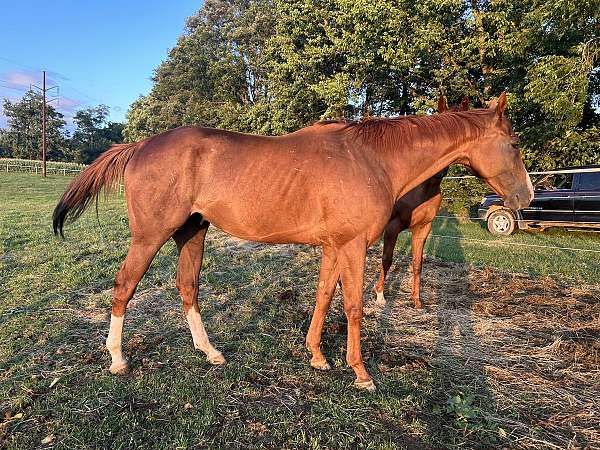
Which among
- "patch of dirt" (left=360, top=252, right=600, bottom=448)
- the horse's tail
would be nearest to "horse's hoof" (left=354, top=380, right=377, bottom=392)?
"patch of dirt" (left=360, top=252, right=600, bottom=448)

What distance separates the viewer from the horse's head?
10.4ft

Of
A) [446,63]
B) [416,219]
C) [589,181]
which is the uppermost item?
[446,63]

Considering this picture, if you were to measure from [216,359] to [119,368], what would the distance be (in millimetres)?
760

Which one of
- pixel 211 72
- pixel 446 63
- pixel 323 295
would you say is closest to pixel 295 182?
pixel 323 295

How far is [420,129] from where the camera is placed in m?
3.18

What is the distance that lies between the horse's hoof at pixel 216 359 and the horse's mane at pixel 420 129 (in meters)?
2.23

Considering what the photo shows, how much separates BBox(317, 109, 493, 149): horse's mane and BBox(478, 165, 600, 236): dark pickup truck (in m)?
6.72

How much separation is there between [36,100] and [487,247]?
259 feet

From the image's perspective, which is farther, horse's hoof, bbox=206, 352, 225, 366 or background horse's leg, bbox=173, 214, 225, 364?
background horse's leg, bbox=173, 214, 225, 364

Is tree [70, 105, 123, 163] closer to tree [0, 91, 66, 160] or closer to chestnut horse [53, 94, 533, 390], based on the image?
tree [0, 91, 66, 160]

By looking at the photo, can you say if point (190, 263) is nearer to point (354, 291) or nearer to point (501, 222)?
point (354, 291)

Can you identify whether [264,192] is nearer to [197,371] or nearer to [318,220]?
[318,220]

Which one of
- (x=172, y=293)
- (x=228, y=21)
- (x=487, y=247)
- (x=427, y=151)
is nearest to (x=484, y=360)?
(x=427, y=151)

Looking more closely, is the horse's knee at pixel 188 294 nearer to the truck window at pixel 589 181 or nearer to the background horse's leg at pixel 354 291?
the background horse's leg at pixel 354 291
